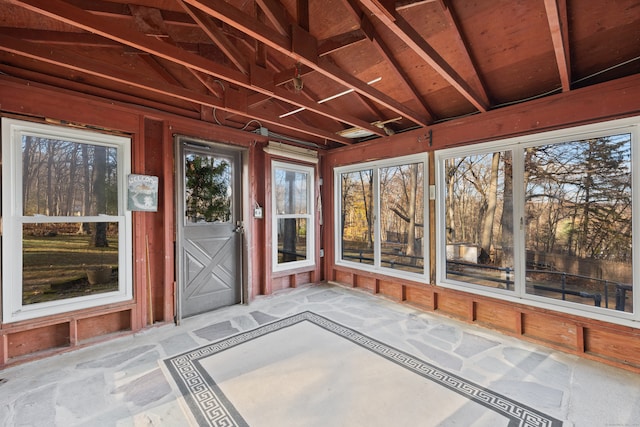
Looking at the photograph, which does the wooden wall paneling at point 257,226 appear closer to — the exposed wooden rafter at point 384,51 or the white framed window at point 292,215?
the white framed window at point 292,215

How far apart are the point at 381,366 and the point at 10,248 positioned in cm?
335

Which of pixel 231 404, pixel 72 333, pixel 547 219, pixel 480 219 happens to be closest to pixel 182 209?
pixel 72 333

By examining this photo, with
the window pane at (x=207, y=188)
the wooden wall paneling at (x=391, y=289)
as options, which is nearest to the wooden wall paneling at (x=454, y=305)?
the wooden wall paneling at (x=391, y=289)

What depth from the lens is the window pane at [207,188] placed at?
3.44m

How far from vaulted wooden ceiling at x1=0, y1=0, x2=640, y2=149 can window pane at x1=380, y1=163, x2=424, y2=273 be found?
1009 millimetres

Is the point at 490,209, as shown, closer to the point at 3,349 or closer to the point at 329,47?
the point at 329,47

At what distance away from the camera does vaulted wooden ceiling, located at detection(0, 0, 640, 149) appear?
73.2 inches

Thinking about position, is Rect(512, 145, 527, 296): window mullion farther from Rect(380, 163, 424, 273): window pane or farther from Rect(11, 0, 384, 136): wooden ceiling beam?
Rect(11, 0, 384, 136): wooden ceiling beam

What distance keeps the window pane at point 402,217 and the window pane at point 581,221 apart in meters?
1.33

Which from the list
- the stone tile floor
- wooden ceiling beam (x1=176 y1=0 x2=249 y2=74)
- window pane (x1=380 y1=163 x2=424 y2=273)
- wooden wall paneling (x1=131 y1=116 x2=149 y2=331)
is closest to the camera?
the stone tile floor

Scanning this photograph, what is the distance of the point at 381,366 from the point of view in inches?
89.6

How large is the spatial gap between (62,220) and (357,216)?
12.6 feet

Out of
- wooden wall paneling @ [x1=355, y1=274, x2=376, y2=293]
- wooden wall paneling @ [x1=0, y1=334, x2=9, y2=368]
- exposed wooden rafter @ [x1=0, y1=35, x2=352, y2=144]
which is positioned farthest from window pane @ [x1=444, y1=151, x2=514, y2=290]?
wooden wall paneling @ [x1=0, y1=334, x2=9, y2=368]

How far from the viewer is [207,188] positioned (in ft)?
11.9
